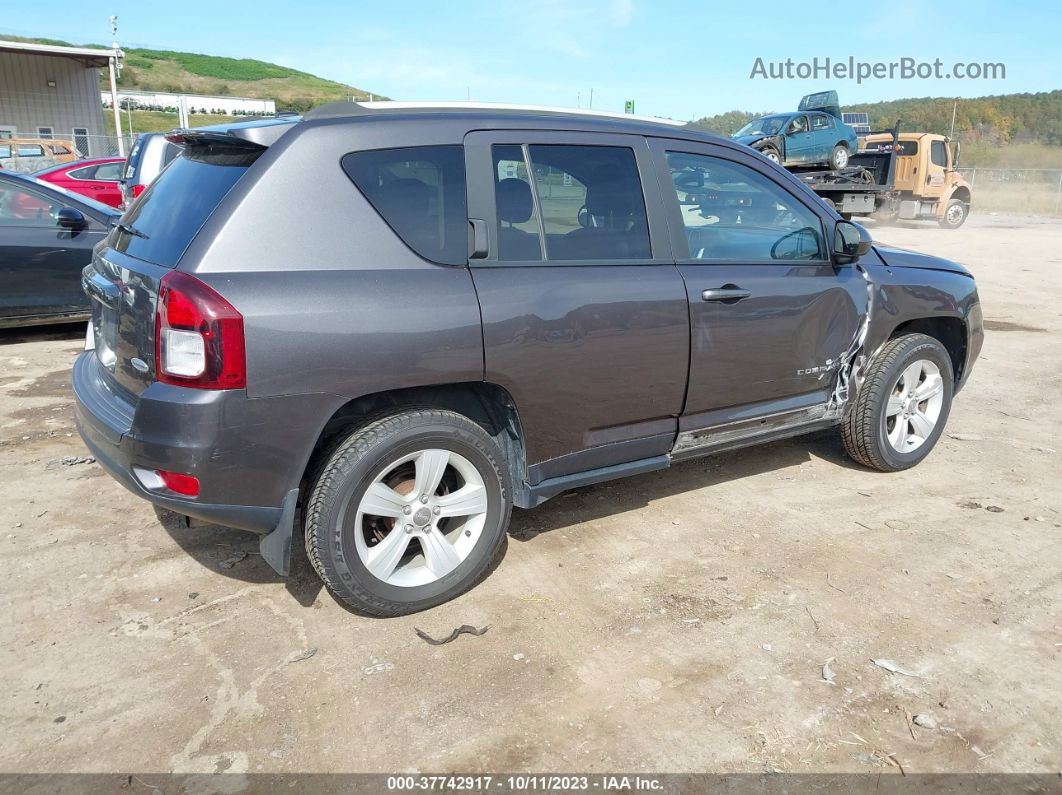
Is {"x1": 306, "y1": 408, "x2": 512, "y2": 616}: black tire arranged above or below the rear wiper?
below

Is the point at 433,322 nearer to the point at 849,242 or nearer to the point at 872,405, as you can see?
the point at 849,242

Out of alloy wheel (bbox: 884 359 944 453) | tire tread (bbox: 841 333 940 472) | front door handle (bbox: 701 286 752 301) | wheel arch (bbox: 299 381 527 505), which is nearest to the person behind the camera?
wheel arch (bbox: 299 381 527 505)

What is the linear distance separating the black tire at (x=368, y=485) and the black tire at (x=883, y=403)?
2307 millimetres

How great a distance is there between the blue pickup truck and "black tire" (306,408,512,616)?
16.5 meters

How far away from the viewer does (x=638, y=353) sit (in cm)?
349

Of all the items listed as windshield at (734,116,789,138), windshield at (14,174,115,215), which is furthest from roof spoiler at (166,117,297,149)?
windshield at (734,116,789,138)

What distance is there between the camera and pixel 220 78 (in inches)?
4035

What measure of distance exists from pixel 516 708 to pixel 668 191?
2.29m

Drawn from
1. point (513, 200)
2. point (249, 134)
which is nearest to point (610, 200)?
point (513, 200)

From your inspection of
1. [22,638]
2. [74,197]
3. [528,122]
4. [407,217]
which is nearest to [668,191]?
[528,122]

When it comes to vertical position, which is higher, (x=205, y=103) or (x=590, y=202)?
(x=205, y=103)

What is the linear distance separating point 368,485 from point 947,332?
3.76 m

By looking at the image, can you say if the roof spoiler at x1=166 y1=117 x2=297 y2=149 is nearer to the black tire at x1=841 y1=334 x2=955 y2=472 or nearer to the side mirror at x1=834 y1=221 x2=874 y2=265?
the side mirror at x1=834 y1=221 x2=874 y2=265

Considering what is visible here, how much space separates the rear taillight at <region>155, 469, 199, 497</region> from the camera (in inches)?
109
